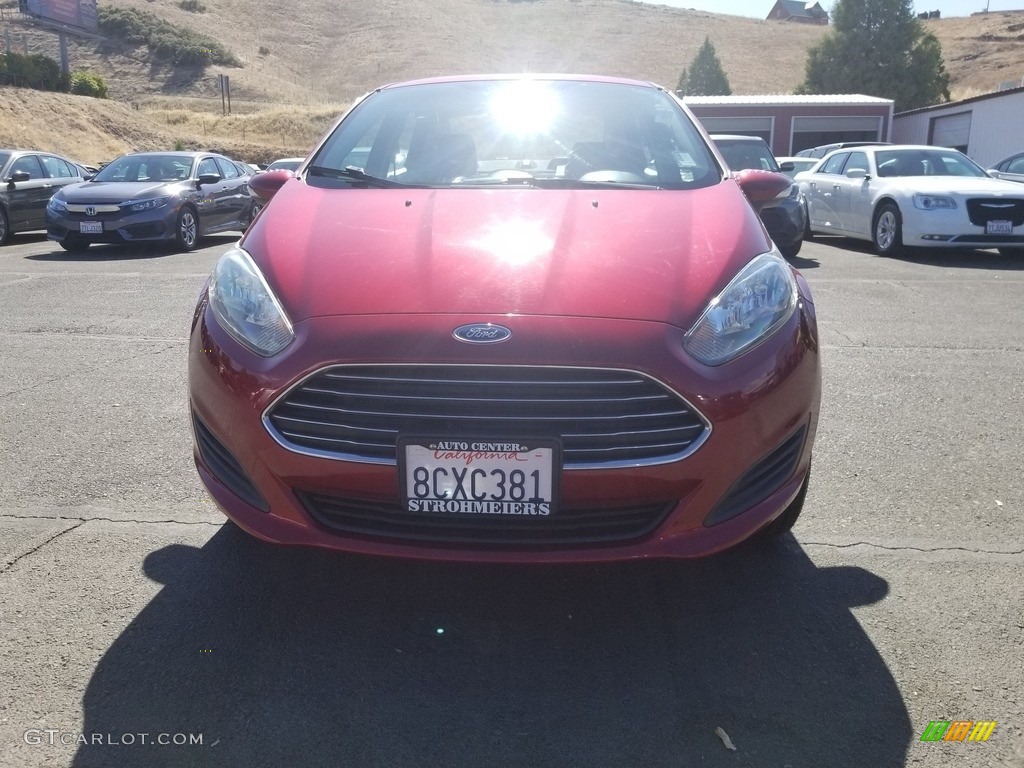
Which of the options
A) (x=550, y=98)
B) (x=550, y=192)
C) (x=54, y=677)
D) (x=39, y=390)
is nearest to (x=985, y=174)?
(x=550, y=98)

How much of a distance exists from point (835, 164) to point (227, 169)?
28.3 ft

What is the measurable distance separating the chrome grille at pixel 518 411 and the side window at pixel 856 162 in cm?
1080

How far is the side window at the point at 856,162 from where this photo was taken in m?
12.1

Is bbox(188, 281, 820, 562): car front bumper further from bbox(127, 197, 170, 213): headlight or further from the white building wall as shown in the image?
the white building wall

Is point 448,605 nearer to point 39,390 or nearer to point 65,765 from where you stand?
point 65,765

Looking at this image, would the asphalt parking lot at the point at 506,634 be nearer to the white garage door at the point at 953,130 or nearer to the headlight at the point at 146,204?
the headlight at the point at 146,204

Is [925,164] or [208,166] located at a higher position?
[925,164]

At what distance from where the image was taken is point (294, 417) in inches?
92.8

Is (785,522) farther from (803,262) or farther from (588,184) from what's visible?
(803,262)

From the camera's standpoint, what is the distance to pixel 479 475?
7.46 ft

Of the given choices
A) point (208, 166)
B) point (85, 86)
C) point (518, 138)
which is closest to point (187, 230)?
point (208, 166)

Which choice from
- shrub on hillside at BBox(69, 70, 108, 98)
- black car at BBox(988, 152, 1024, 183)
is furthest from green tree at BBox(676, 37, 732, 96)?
black car at BBox(988, 152, 1024, 183)

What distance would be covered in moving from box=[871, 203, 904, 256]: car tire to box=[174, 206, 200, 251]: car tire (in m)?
8.60

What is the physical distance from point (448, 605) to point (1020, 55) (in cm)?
8826
